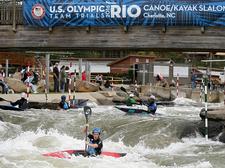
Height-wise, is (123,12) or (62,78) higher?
(123,12)

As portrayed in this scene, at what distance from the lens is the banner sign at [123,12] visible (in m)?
17.9

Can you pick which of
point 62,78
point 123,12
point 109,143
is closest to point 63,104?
point 62,78

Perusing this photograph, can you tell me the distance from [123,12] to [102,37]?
1162 mm

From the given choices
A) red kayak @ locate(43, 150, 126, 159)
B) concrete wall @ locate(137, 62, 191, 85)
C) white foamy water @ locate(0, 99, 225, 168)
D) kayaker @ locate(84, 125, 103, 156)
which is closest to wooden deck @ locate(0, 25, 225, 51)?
white foamy water @ locate(0, 99, 225, 168)

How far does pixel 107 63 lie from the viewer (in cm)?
Result: 6041

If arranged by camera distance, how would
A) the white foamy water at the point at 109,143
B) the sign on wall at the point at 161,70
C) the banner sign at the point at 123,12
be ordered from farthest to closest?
the sign on wall at the point at 161,70 < the banner sign at the point at 123,12 < the white foamy water at the point at 109,143

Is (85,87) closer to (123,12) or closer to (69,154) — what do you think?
(123,12)

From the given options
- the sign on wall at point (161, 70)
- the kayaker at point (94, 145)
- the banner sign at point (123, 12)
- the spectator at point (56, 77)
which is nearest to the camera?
the kayaker at point (94, 145)

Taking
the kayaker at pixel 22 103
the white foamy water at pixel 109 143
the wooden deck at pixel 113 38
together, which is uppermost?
the wooden deck at pixel 113 38

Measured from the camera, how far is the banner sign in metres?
17.9

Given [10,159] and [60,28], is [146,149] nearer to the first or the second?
[10,159]

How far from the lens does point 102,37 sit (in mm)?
18812

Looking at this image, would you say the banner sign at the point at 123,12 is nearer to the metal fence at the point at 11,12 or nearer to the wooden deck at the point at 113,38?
the wooden deck at the point at 113,38

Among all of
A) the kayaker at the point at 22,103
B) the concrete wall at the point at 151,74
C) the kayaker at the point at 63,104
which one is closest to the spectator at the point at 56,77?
the kayaker at the point at 63,104
